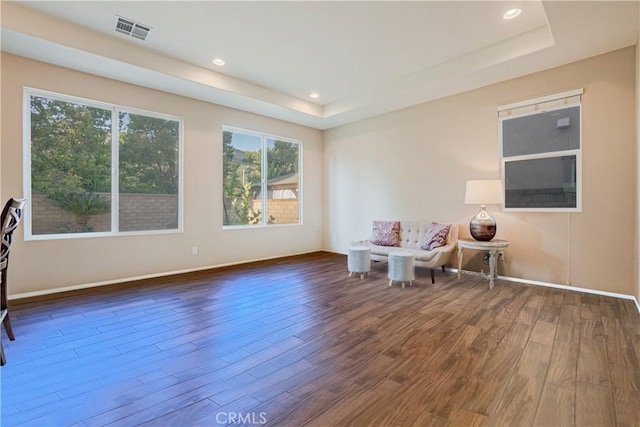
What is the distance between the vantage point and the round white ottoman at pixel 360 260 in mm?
4434

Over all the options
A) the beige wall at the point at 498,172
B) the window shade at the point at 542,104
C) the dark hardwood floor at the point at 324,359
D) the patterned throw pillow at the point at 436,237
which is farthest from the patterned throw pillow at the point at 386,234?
the window shade at the point at 542,104

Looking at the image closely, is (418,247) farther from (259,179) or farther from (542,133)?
(259,179)

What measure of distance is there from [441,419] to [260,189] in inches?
204

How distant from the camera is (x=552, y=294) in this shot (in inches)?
142

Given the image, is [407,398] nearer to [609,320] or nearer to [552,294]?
[609,320]

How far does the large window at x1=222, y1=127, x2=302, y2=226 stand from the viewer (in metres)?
5.58

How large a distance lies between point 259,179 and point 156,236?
2.23 meters

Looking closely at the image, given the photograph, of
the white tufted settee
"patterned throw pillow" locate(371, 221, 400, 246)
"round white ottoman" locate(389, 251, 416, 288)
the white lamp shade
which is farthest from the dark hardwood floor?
"patterned throw pillow" locate(371, 221, 400, 246)

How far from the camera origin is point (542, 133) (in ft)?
13.2

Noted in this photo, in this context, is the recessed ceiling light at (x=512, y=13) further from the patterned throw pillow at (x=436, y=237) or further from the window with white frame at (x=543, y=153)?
the patterned throw pillow at (x=436, y=237)

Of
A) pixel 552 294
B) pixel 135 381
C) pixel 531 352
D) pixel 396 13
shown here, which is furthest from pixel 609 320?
pixel 135 381

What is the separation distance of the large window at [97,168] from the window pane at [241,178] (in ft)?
2.84

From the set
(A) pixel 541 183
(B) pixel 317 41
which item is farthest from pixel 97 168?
(A) pixel 541 183

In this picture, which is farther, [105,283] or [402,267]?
[105,283]
